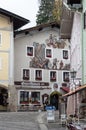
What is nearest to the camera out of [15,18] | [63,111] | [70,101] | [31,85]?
[63,111]

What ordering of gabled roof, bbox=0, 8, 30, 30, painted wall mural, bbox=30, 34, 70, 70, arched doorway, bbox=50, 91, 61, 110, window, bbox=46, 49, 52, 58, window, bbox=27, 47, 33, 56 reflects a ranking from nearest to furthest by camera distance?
gabled roof, bbox=0, 8, 30, 30, window, bbox=27, 47, 33, 56, painted wall mural, bbox=30, 34, 70, 70, arched doorway, bbox=50, 91, 61, 110, window, bbox=46, 49, 52, 58

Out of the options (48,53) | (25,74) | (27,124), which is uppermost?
(48,53)

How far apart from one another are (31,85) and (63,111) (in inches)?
1211

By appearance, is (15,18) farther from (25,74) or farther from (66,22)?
(66,22)

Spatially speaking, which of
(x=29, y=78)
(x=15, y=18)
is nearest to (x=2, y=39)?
(x=15, y=18)

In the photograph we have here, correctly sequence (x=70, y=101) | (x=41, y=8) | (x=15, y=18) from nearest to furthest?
(x=70, y=101) → (x=15, y=18) → (x=41, y=8)

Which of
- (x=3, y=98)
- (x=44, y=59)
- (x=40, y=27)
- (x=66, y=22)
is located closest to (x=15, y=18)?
(x=40, y=27)

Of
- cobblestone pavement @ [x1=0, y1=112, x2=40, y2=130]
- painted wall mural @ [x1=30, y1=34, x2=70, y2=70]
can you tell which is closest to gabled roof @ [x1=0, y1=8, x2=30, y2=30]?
painted wall mural @ [x1=30, y1=34, x2=70, y2=70]

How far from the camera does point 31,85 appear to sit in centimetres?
5809

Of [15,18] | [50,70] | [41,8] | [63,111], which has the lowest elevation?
[63,111]

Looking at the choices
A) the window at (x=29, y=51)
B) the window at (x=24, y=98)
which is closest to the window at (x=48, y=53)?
A: the window at (x=29, y=51)

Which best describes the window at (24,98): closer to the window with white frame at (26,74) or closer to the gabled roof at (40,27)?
the window with white frame at (26,74)

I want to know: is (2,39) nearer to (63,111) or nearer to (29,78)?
(29,78)

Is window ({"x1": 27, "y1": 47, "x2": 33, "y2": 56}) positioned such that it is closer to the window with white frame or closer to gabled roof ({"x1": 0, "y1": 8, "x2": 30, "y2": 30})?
the window with white frame
